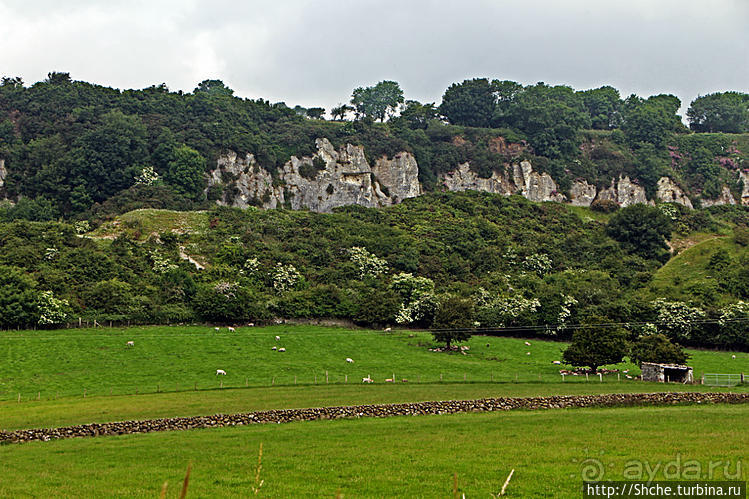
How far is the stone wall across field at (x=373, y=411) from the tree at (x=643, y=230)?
7824 cm

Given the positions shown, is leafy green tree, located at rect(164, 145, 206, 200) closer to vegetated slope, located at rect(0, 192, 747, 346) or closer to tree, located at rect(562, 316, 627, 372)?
vegetated slope, located at rect(0, 192, 747, 346)

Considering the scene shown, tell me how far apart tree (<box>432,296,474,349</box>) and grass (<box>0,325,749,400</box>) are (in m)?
2.12

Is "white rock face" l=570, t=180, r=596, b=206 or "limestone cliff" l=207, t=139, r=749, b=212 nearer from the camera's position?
"limestone cliff" l=207, t=139, r=749, b=212

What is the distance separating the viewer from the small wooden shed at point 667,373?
5944cm

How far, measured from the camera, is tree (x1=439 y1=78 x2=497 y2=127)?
191m

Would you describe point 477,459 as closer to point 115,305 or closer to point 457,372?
point 457,372

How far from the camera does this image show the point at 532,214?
139750mm

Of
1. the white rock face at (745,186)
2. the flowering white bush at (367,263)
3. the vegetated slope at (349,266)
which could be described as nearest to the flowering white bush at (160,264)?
the vegetated slope at (349,266)

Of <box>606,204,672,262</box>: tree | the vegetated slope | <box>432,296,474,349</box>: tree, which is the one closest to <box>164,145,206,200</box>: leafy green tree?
the vegetated slope

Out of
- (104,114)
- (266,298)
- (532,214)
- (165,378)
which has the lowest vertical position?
(165,378)

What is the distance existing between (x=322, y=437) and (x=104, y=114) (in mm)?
130665

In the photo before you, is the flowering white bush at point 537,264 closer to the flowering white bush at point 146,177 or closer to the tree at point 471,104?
the flowering white bush at point 146,177

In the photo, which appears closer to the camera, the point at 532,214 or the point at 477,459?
the point at 477,459

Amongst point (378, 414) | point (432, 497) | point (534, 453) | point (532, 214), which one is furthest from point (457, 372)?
point (532, 214)
